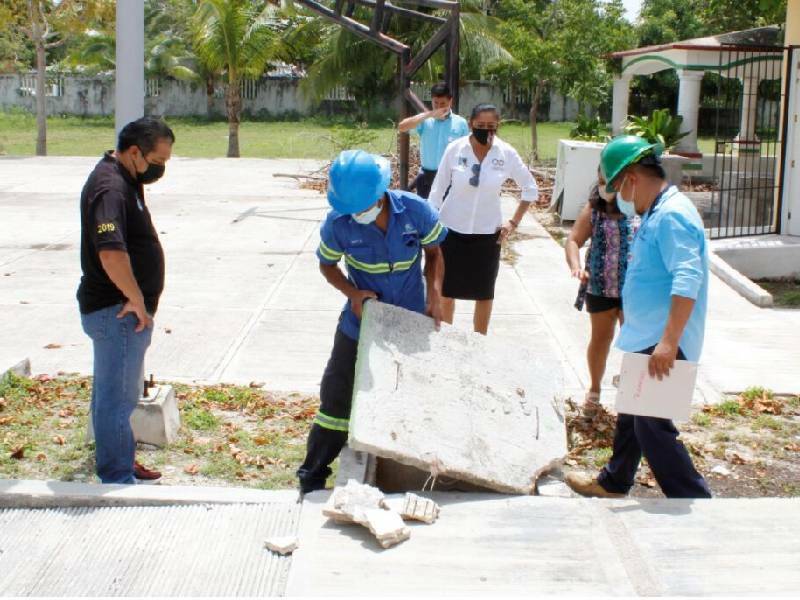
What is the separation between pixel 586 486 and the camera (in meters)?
4.74

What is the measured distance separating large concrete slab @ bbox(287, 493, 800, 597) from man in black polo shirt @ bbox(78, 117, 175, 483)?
1.07 meters

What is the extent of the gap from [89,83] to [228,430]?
37732mm

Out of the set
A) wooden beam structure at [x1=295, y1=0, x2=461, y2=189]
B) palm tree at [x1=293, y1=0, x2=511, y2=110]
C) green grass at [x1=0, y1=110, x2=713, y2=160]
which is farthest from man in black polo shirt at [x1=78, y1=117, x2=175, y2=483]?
palm tree at [x1=293, y1=0, x2=511, y2=110]

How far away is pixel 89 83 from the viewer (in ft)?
133

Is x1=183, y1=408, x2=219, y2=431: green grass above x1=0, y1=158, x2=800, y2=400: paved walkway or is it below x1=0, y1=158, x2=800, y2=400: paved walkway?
below

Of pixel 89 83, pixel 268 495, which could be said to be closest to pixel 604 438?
pixel 268 495

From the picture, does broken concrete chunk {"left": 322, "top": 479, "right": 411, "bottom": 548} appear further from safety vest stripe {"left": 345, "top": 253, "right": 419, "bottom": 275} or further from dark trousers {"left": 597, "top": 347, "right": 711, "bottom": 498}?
dark trousers {"left": 597, "top": 347, "right": 711, "bottom": 498}

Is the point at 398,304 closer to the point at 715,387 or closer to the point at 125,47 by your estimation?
the point at 125,47

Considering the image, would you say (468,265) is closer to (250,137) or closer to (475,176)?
(475,176)

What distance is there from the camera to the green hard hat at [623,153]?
416cm

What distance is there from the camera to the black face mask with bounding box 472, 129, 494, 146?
6.62 metres

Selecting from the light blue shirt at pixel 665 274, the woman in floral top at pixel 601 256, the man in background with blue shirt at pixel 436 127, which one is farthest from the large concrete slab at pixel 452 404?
the man in background with blue shirt at pixel 436 127

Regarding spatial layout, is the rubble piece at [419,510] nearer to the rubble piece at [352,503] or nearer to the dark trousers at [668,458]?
the rubble piece at [352,503]

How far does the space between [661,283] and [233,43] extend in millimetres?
22834
